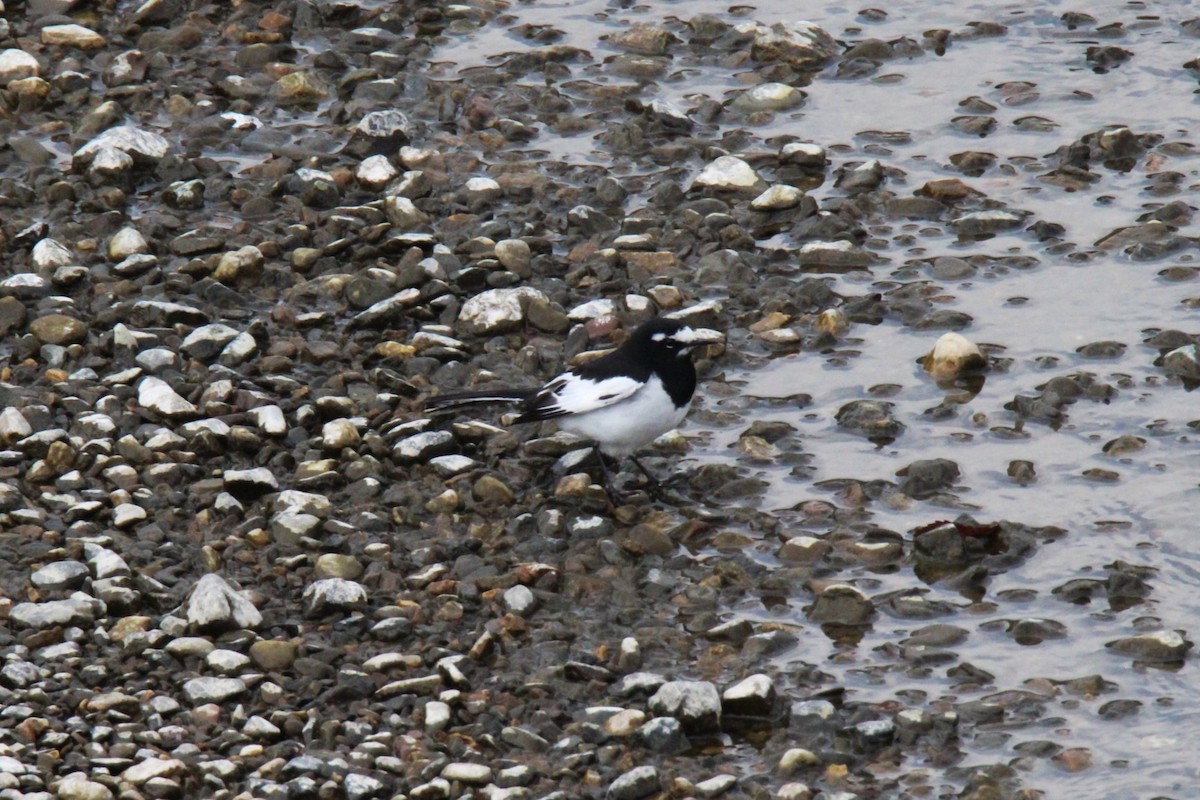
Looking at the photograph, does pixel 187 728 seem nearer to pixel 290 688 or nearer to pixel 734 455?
pixel 290 688

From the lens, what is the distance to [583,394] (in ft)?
28.3

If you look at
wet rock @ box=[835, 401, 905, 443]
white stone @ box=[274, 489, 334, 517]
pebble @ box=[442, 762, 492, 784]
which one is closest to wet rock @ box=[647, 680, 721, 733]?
pebble @ box=[442, 762, 492, 784]

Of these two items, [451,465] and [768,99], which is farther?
[768,99]

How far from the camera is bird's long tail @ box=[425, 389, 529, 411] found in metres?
8.80

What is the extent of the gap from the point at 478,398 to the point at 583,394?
58 centimetres

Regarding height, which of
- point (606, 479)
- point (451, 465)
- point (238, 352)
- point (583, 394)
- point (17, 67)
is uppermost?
point (17, 67)

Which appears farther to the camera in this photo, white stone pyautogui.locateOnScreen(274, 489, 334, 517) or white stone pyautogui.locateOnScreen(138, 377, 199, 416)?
white stone pyautogui.locateOnScreen(138, 377, 199, 416)

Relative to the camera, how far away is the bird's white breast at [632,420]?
848cm

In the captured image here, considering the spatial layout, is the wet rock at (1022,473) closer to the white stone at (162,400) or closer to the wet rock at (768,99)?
the white stone at (162,400)

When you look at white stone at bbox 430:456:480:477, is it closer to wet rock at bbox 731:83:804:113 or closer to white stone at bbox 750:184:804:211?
white stone at bbox 750:184:804:211

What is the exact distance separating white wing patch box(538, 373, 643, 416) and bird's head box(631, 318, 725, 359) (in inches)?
11.2

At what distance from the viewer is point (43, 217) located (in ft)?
35.8

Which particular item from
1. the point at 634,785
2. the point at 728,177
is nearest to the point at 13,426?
the point at 634,785

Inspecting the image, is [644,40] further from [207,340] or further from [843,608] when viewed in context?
[843,608]
